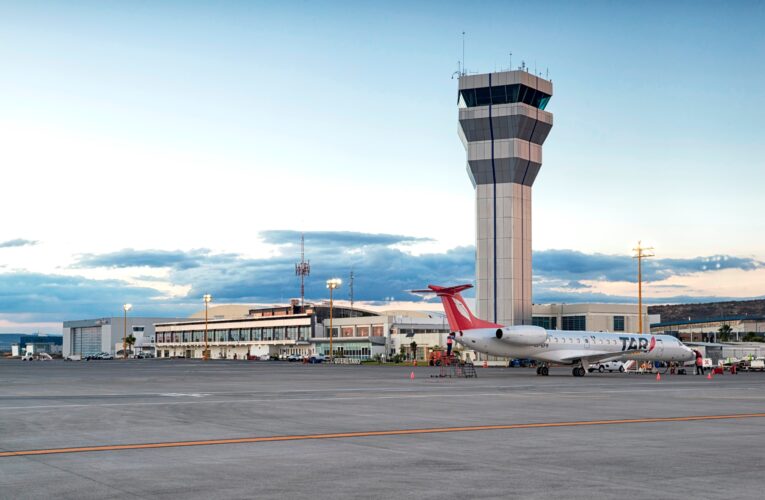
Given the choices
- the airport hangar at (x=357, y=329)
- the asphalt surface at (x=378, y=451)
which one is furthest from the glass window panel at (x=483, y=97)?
the asphalt surface at (x=378, y=451)

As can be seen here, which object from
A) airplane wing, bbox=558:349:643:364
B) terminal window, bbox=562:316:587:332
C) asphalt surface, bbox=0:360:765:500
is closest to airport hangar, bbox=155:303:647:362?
terminal window, bbox=562:316:587:332

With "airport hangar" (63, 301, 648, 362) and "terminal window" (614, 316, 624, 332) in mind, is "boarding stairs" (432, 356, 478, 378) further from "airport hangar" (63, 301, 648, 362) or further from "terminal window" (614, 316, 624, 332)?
"terminal window" (614, 316, 624, 332)

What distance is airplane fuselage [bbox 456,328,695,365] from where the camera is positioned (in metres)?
58.3

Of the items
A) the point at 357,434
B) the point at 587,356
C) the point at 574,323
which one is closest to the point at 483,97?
the point at 574,323

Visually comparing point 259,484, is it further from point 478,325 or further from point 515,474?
point 478,325

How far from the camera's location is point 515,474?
12.9 metres

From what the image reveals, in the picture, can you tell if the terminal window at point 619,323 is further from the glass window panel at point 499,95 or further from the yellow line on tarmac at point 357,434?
the yellow line on tarmac at point 357,434

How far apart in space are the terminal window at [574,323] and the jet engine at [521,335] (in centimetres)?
6443

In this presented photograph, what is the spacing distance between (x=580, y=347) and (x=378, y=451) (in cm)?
4939

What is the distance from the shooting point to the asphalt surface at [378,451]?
11.6 meters

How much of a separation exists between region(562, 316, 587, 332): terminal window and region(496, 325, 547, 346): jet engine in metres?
64.4

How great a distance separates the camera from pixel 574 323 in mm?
122875

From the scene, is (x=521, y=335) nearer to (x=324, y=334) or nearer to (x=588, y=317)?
(x=588, y=317)

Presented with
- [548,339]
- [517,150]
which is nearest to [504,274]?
[517,150]
